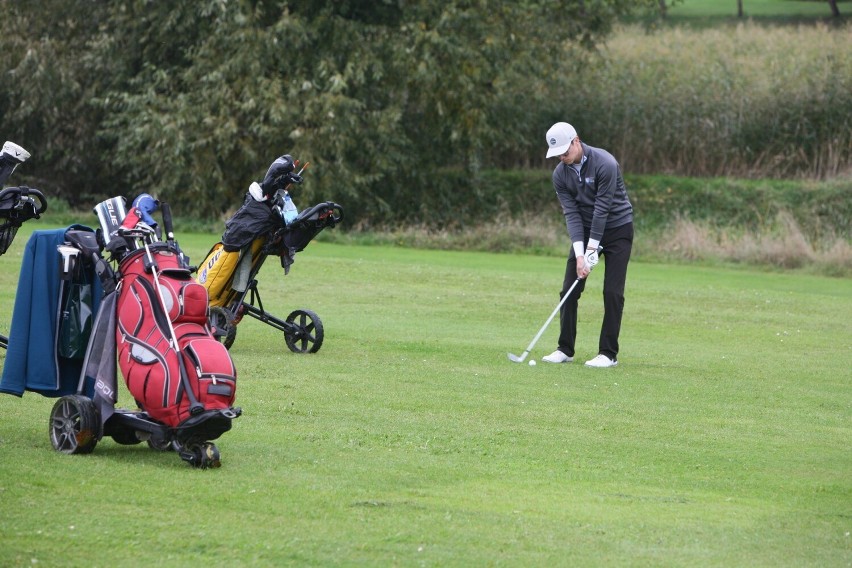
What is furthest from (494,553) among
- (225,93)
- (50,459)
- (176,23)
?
(176,23)

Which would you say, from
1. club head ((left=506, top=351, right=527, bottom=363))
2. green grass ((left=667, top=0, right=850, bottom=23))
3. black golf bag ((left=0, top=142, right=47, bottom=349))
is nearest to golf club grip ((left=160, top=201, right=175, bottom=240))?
black golf bag ((left=0, top=142, right=47, bottom=349))

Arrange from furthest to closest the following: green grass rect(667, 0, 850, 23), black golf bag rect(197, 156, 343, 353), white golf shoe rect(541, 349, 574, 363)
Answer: green grass rect(667, 0, 850, 23) < white golf shoe rect(541, 349, 574, 363) < black golf bag rect(197, 156, 343, 353)

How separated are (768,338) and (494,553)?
32.9 ft

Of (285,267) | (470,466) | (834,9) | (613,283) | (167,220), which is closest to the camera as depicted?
(470,466)

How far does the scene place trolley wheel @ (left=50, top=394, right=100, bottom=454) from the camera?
7016 mm

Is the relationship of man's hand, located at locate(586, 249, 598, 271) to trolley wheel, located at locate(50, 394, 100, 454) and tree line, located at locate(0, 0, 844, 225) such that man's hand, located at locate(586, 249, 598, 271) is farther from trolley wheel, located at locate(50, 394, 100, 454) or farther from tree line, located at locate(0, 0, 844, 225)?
tree line, located at locate(0, 0, 844, 225)

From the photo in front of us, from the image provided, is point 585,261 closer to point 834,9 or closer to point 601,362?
point 601,362

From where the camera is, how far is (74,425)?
712 cm

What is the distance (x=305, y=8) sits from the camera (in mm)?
33250

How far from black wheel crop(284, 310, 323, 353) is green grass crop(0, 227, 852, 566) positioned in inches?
6.6

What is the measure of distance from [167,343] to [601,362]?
5.71m

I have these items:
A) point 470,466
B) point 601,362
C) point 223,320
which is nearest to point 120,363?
point 470,466

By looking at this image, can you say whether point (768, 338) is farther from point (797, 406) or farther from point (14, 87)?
point (14, 87)

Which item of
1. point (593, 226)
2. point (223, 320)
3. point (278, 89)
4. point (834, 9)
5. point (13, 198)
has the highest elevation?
point (834, 9)
